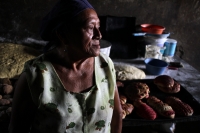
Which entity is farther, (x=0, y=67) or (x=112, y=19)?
(x=112, y=19)

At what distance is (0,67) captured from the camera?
207cm

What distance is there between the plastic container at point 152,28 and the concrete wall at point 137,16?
0.13 m

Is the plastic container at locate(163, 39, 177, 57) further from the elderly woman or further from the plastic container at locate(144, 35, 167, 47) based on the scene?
the elderly woman

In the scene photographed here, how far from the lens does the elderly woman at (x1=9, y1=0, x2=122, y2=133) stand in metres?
1.02

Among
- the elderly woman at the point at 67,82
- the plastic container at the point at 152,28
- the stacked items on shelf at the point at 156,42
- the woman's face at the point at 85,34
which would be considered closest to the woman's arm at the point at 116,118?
the elderly woman at the point at 67,82

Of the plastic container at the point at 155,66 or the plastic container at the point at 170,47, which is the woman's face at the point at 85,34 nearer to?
the plastic container at the point at 155,66

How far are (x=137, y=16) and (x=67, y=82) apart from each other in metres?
1.96

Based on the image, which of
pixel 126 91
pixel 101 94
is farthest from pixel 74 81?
pixel 126 91

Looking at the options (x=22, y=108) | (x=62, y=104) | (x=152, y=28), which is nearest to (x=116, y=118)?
(x=62, y=104)

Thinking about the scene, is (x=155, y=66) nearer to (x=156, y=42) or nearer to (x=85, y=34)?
(x=156, y=42)

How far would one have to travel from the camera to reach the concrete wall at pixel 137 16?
8.09 feet

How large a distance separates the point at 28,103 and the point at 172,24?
8.05ft

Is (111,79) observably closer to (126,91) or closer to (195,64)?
(126,91)

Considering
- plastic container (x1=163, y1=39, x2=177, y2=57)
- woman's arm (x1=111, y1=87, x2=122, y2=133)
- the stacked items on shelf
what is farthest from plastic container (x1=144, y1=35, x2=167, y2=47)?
woman's arm (x1=111, y1=87, x2=122, y2=133)
